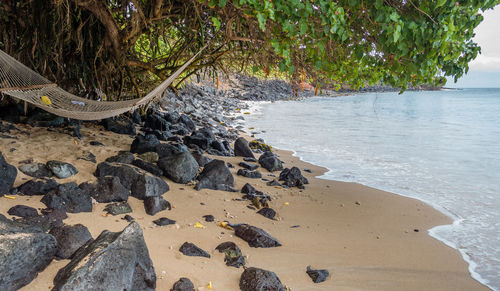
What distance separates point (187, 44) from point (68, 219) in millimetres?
2685

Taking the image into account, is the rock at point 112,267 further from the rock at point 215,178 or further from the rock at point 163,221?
the rock at point 215,178

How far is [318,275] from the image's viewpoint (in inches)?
77.4

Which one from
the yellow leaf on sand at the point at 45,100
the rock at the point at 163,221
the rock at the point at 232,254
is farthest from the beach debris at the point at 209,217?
the yellow leaf on sand at the point at 45,100

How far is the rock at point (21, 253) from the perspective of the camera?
1.42 m

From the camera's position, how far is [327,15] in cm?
202

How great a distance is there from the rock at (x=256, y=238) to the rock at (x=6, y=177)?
1.43 meters

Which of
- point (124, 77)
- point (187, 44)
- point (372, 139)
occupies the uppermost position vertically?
point (187, 44)

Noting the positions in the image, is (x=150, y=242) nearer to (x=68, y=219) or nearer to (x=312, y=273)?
(x=68, y=219)

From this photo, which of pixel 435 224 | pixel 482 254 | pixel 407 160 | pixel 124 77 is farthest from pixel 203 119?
pixel 482 254

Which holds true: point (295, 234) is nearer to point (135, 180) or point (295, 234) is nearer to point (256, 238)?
point (256, 238)

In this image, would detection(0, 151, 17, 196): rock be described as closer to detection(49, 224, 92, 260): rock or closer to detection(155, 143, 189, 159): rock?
detection(49, 224, 92, 260): rock

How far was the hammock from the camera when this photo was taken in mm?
2678

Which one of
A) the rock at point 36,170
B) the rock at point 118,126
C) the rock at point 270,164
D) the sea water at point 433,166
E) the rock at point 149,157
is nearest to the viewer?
the rock at point 36,170

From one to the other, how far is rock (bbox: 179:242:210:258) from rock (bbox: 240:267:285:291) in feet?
0.95
